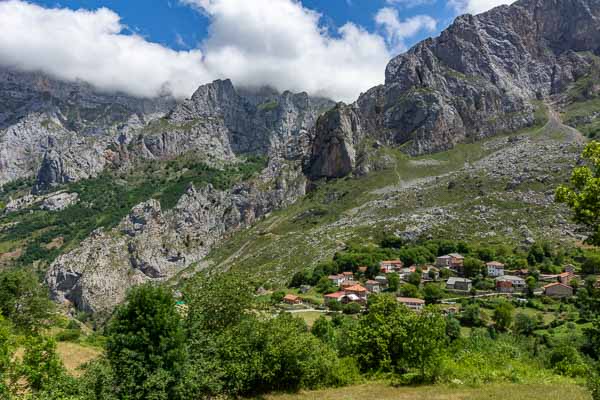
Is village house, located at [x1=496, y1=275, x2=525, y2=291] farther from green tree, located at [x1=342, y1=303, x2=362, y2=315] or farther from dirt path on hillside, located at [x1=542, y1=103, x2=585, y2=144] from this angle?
dirt path on hillside, located at [x1=542, y1=103, x2=585, y2=144]

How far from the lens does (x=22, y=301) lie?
148 ft

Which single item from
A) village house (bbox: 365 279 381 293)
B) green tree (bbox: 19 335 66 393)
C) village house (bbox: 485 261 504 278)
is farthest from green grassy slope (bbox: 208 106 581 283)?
green tree (bbox: 19 335 66 393)

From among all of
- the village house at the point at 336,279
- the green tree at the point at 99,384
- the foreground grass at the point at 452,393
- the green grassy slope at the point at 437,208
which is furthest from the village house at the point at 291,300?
the green tree at the point at 99,384

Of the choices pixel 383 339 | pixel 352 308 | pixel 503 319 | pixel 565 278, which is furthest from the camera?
pixel 565 278

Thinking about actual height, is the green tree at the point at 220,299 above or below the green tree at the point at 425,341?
above

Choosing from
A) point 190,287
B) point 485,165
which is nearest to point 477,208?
point 485,165

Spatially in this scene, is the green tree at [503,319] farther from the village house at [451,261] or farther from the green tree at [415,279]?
the village house at [451,261]

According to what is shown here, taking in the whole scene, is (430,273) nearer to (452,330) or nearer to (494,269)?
(494,269)

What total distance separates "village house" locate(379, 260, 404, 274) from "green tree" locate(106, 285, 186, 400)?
92.2 meters

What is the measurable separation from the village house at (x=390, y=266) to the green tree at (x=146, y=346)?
9223 centimetres

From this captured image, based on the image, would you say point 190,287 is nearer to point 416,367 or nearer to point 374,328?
point 374,328

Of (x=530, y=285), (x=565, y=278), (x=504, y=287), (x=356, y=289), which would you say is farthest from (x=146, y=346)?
(x=565, y=278)

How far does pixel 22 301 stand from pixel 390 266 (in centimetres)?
8317

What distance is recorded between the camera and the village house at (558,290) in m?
76.9
